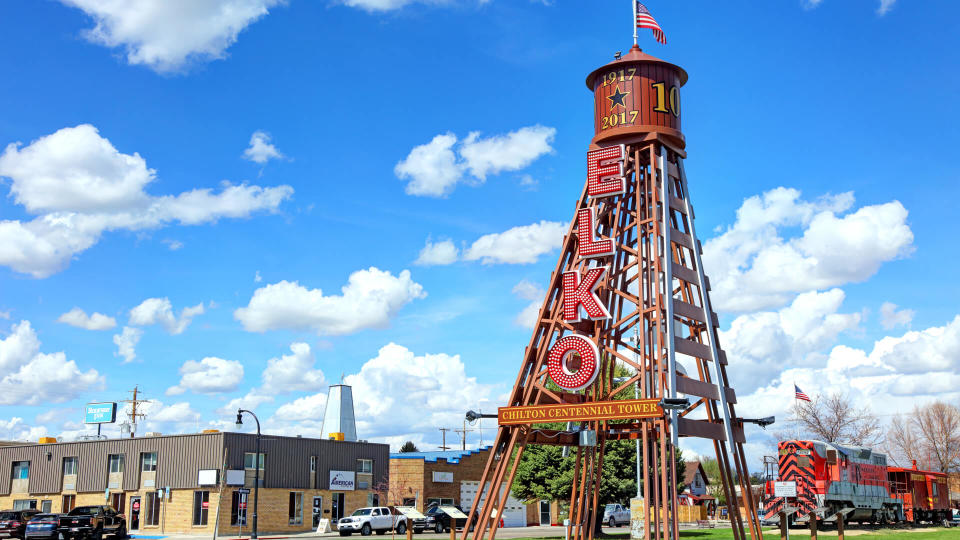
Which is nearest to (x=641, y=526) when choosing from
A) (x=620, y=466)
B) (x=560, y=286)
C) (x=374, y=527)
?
(x=620, y=466)

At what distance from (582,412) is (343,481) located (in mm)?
48198

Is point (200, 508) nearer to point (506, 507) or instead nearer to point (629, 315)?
point (506, 507)

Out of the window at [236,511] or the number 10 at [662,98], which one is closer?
the number 10 at [662,98]

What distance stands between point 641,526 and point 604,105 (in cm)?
2606

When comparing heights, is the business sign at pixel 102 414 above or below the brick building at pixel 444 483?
above

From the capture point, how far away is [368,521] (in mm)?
59875

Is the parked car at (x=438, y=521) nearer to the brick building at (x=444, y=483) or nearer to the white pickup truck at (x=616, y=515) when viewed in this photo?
the brick building at (x=444, y=483)

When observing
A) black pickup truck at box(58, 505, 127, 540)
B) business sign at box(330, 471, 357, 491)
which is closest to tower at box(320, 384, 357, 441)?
business sign at box(330, 471, 357, 491)

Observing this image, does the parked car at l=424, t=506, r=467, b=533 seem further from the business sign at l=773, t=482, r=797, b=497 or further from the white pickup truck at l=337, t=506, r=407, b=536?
the business sign at l=773, t=482, r=797, b=497

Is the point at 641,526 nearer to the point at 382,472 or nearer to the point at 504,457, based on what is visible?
the point at 504,457

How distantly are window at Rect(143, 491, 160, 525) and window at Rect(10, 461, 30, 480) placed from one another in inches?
601

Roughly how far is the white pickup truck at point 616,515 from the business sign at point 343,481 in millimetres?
19892

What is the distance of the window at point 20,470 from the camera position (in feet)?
251

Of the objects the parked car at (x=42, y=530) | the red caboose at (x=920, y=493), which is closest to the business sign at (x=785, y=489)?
the red caboose at (x=920, y=493)
